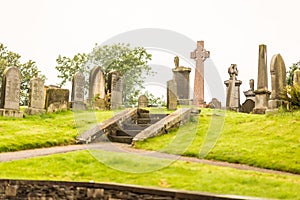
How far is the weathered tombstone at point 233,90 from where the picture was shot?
23922 millimetres

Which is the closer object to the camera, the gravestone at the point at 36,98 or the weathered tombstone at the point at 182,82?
the gravestone at the point at 36,98

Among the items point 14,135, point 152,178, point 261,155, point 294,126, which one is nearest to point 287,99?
point 294,126

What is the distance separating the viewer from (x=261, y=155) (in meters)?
9.80

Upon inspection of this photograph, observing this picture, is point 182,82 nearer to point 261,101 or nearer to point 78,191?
point 261,101

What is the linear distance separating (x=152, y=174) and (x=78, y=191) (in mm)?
1570

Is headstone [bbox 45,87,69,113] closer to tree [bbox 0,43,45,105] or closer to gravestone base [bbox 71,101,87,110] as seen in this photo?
gravestone base [bbox 71,101,87,110]

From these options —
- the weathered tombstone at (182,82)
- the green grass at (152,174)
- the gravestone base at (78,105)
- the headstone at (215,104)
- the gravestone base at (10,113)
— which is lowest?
the green grass at (152,174)

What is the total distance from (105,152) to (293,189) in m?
5.27

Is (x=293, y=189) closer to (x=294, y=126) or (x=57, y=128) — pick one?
(x=294, y=126)

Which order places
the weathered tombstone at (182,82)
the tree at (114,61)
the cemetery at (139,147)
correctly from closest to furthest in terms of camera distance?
the cemetery at (139,147), the weathered tombstone at (182,82), the tree at (114,61)

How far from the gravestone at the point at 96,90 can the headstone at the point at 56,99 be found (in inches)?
86.6

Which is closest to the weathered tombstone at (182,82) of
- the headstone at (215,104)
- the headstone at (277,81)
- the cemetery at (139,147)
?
the headstone at (215,104)

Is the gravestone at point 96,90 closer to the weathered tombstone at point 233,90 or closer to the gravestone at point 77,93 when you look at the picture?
the gravestone at point 77,93

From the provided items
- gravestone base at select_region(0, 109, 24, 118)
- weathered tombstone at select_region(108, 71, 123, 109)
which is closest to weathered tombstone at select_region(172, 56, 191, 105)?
weathered tombstone at select_region(108, 71, 123, 109)
